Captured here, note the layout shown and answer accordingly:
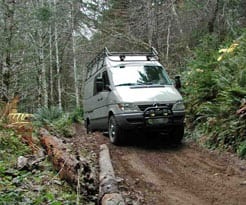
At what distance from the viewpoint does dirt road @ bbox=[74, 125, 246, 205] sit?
5.54 meters

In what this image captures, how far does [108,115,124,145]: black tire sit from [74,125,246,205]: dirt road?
199 millimetres

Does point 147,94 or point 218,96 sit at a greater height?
point 147,94

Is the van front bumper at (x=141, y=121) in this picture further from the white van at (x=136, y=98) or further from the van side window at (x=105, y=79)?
the van side window at (x=105, y=79)

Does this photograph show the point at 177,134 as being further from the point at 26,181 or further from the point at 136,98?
the point at 26,181

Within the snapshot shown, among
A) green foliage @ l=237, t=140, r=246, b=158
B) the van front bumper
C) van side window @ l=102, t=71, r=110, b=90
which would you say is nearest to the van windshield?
van side window @ l=102, t=71, r=110, b=90

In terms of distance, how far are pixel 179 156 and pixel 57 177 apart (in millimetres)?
3355

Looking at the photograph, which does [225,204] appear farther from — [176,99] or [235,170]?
[176,99]

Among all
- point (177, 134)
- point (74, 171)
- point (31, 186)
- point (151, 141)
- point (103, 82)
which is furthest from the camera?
point (103, 82)

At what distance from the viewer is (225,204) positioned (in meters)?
5.21

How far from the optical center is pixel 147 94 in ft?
31.2

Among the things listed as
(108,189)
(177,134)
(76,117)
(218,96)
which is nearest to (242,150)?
(177,134)

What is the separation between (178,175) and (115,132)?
3.05 m

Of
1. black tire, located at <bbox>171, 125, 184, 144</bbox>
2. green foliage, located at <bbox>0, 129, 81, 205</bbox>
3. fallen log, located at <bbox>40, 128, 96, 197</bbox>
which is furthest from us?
black tire, located at <bbox>171, 125, 184, 144</bbox>

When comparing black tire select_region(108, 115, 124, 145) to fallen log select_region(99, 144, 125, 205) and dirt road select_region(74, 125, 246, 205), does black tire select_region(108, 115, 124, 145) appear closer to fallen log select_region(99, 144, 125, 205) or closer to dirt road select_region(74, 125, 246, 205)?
dirt road select_region(74, 125, 246, 205)
